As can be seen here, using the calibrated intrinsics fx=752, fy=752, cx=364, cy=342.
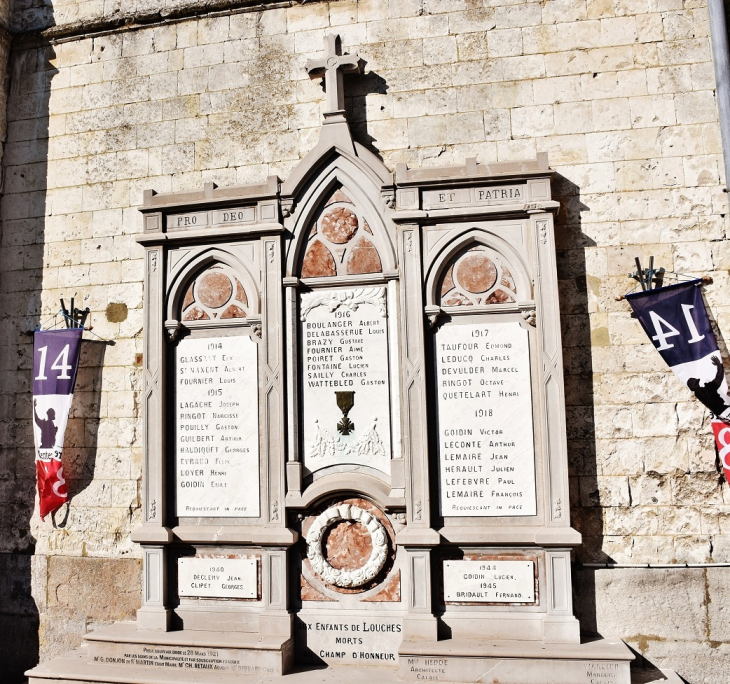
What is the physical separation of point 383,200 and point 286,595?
3549mm

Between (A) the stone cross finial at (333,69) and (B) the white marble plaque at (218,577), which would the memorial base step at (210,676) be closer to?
(B) the white marble plaque at (218,577)

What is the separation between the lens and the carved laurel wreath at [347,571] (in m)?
6.38

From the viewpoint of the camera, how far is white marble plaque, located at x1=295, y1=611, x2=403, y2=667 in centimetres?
626

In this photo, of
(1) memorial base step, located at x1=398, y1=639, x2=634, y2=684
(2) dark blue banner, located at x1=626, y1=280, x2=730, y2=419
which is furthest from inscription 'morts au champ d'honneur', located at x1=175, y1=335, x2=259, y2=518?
(2) dark blue banner, located at x1=626, y1=280, x2=730, y2=419

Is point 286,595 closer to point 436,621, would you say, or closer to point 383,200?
point 436,621

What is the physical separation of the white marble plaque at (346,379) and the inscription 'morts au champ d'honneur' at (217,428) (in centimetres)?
52

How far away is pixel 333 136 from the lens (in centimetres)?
688

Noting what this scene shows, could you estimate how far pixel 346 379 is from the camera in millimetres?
6621

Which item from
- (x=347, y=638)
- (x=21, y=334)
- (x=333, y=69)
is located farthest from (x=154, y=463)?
(x=333, y=69)

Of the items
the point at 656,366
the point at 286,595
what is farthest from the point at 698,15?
the point at 286,595

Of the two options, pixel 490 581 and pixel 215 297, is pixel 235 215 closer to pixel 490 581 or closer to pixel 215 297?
pixel 215 297

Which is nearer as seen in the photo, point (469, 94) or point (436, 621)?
point (436, 621)

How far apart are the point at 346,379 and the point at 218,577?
2081mm

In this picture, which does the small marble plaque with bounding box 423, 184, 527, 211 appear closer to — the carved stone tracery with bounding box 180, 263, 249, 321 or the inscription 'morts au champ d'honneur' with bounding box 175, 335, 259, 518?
the carved stone tracery with bounding box 180, 263, 249, 321
